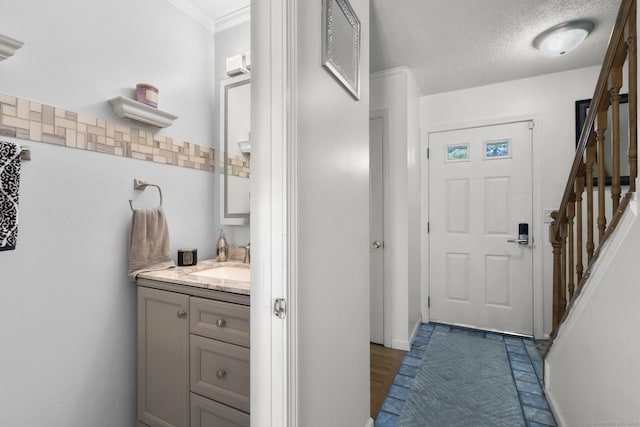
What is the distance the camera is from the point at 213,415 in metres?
1.37

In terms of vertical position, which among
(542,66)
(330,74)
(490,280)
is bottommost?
(490,280)

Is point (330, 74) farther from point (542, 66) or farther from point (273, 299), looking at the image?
point (542, 66)

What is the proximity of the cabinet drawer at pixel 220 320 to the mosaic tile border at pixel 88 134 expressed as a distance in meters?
0.92

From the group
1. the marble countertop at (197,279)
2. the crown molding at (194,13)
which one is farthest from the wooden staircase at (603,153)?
the crown molding at (194,13)

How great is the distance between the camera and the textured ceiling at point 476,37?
74.9 inches

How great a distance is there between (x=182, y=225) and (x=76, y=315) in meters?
0.72

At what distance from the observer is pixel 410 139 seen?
278 centimetres

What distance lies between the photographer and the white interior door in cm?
275

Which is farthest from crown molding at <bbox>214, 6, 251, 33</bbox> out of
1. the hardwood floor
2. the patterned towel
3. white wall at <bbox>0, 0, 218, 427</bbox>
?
the hardwood floor

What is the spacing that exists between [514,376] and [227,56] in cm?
306

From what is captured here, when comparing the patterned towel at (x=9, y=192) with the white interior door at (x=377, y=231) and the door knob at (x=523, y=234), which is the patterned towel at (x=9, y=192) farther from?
the door knob at (x=523, y=234)

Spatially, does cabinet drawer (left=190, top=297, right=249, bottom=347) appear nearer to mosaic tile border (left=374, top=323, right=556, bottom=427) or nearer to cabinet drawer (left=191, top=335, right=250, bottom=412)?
cabinet drawer (left=191, top=335, right=250, bottom=412)

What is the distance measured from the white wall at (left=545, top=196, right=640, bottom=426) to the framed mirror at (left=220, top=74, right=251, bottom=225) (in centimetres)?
191

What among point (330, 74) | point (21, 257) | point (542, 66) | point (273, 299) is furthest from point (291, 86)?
point (542, 66)
